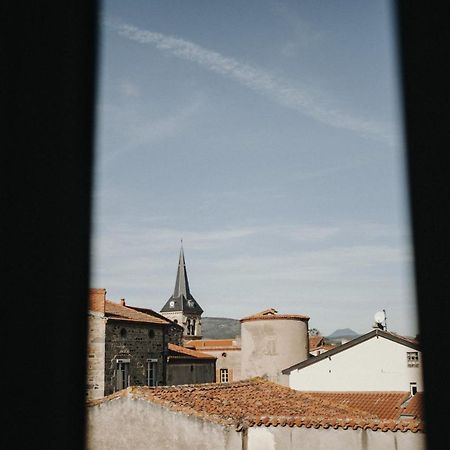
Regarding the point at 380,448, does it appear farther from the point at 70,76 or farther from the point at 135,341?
the point at 135,341

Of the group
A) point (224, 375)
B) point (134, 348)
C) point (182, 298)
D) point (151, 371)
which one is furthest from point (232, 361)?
point (182, 298)

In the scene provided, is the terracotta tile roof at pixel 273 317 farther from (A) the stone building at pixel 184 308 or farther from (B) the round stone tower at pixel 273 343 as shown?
(A) the stone building at pixel 184 308

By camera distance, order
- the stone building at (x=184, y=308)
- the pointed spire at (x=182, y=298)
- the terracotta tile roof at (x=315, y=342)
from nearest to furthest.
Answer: the terracotta tile roof at (x=315, y=342) → the stone building at (x=184, y=308) → the pointed spire at (x=182, y=298)

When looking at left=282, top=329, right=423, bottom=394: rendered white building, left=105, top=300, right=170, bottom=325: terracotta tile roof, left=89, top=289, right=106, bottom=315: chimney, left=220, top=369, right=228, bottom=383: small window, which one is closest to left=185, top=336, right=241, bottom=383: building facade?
left=220, top=369, right=228, bottom=383: small window

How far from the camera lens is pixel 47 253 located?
2.28m

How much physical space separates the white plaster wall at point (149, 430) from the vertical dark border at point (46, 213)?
5674mm

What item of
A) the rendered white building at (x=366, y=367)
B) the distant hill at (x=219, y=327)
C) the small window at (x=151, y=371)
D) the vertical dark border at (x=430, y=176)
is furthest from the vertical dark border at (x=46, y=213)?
the distant hill at (x=219, y=327)

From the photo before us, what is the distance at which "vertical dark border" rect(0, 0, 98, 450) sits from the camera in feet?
6.98

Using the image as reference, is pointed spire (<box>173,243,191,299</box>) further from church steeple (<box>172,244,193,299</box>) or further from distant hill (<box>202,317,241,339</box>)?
distant hill (<box>202,317,241,339</box>)

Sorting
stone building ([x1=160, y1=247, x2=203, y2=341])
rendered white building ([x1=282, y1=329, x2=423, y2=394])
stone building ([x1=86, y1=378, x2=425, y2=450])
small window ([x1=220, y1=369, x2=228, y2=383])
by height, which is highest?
stone building ([x1=160, y1=247, x2=203, y2=341])

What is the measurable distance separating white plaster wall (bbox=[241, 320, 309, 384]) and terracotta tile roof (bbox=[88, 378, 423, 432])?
764 cm

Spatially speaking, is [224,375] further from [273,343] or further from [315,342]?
[273,343]

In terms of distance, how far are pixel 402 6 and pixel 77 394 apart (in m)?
2.09

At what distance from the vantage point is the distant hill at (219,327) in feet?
225
